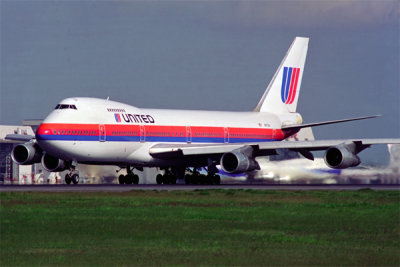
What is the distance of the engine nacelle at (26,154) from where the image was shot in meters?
51.2

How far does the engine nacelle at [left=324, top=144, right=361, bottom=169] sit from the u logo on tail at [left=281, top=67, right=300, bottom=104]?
1563cm

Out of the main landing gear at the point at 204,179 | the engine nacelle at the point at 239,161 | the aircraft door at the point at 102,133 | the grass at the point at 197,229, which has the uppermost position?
the aircraft door at the point at 102,133

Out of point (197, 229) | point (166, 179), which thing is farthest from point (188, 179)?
point (197, 229)

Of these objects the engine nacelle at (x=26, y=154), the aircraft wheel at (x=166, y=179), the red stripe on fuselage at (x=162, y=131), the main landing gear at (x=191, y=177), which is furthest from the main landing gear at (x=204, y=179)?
the engine nacelle at (x=26, y=154)

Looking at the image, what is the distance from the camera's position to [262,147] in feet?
162

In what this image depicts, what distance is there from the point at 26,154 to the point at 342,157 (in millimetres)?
19259

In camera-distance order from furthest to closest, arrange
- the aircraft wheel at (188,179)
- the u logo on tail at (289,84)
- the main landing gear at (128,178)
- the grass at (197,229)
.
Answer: the u logo on tail at (289,84) → the aircraft wheel at (188,179) → the main landing gear at (128,178) → the grass at (197,229)

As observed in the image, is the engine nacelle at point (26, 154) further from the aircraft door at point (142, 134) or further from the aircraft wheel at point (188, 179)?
the aircraft wheel at point (188, 179)

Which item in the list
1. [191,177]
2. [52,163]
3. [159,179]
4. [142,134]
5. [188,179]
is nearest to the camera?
[142,134]

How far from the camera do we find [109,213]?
2864 centimetres

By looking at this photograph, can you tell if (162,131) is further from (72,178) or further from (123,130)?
(72,178)

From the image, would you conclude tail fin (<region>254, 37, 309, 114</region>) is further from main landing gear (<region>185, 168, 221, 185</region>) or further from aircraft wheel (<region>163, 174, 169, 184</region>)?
aircraft wheel (<region>163, 174, 169, 184</region>)

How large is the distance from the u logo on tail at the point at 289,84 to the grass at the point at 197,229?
1068 inches

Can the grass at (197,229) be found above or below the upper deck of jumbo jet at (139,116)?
below
